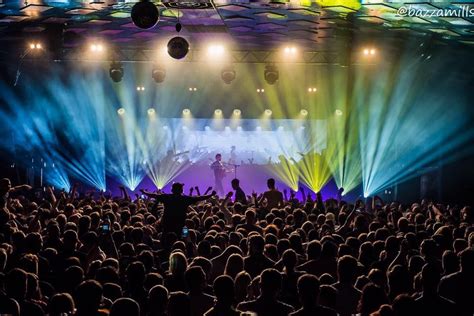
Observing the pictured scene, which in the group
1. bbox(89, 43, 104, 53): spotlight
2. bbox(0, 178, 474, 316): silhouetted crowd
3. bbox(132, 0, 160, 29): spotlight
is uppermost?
bbox(89, 43, 104, 53): spotlight

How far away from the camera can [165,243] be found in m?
7.86

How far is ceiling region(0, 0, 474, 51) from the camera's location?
464 inches

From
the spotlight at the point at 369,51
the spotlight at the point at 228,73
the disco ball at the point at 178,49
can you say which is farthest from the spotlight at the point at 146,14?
the spotlight at the point at 369,51

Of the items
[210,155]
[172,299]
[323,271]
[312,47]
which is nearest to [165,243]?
[323,271]

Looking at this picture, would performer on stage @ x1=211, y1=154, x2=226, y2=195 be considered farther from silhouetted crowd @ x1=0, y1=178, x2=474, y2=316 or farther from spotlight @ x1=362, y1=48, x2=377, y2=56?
silhouetted crowd @ x1=0, y1=178, x2=474, y2=316

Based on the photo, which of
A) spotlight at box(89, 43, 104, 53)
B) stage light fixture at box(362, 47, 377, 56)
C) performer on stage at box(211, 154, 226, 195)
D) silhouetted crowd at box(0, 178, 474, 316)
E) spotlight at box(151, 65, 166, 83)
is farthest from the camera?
performer on stage at box(211, 154, 226, 195)

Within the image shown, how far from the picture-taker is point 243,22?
46.5 ft

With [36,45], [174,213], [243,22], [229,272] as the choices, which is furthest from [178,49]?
[229,272]

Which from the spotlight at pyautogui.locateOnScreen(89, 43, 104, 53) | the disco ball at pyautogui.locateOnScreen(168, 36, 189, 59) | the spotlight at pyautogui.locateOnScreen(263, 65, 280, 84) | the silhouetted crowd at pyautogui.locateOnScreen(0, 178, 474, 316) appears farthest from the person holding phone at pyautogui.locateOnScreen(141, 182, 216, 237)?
the spotlight at pyautogui.locateOnScreen(89, 43, 104, 53)

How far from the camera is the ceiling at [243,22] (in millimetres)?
11773

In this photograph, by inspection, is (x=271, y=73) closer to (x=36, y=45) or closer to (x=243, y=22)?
(x=243, y=22)

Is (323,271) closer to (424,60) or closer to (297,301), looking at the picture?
(297,301)

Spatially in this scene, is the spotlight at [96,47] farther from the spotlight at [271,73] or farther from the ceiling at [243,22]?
the spotlight at [271,73]

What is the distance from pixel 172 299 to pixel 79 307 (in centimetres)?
70
